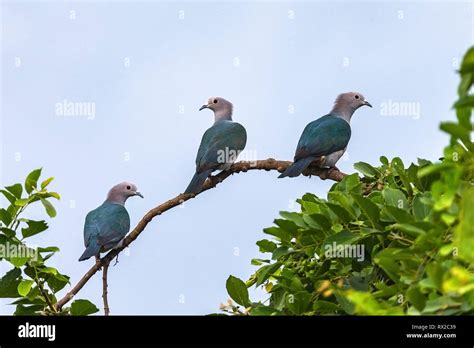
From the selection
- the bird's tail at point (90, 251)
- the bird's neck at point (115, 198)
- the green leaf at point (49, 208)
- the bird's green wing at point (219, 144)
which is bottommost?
the bird's tail at point (90, 251)

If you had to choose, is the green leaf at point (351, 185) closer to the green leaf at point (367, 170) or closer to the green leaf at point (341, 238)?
the green leaf at point (341, 238)

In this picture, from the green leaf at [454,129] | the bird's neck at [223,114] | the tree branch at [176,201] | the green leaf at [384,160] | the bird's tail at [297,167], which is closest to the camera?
the green leaf at [454,129]

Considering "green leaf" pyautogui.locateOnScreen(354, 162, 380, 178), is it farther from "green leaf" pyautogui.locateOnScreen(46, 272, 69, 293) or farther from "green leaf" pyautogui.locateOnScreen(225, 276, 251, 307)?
"green leaf" pyautogui.locateOnScreen(46, 272, 69, 293)

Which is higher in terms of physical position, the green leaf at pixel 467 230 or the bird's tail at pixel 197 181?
the bird's tail at pixel 197 181

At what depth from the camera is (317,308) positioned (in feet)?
9.58

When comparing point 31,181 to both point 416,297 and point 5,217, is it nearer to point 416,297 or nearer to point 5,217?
point 5,217

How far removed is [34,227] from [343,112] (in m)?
4.04

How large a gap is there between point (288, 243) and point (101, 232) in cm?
286

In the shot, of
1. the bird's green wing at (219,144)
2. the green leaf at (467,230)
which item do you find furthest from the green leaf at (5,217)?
the green leaf at (467,230)

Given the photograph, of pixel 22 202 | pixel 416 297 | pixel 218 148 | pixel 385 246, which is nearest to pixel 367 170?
pixel 385 246

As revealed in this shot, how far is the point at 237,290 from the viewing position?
10.7ft

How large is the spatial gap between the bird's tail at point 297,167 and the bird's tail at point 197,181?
21.6 inches

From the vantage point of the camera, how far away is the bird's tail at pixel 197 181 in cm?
504
